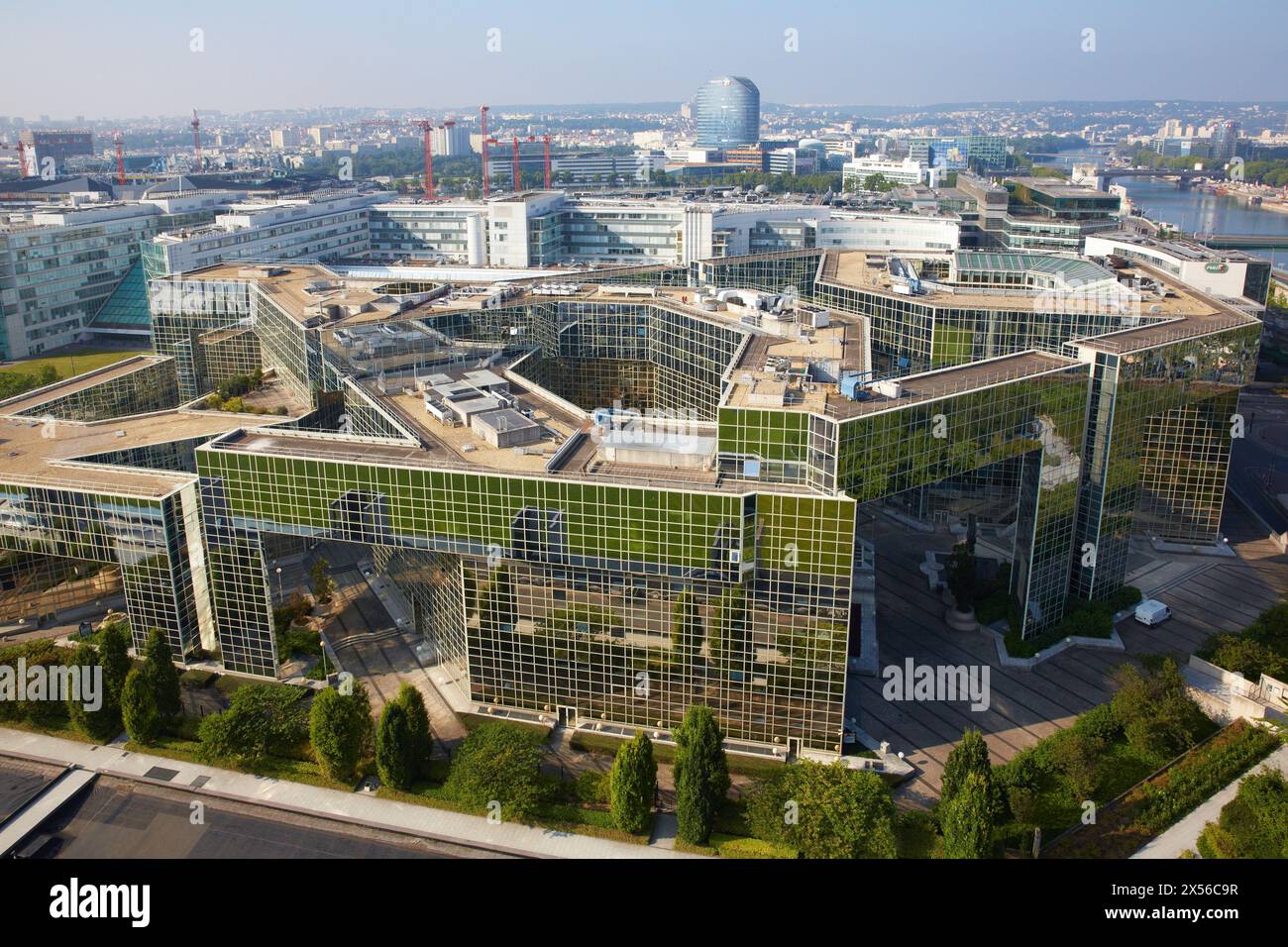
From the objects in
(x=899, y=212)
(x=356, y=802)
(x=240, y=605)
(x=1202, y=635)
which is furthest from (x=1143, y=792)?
(x=899, y=212)

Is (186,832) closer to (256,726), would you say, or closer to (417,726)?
(256,726)

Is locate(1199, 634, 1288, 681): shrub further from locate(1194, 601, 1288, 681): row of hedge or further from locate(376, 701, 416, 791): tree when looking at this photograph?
locate(376, 701, 416, 791): tree

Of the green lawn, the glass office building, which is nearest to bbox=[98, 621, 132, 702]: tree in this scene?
the glass office building

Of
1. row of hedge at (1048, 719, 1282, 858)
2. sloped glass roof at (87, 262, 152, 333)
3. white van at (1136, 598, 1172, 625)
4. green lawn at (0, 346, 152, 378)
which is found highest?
sloped glass roof at (87, 262, 152, 333)

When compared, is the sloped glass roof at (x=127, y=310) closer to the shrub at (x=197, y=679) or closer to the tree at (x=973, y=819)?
the shrub at (x=197, y=679)

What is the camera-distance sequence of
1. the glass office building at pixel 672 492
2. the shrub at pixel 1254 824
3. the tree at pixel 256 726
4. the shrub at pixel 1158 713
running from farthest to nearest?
the shrub at pixel 1158 713 < the glass office building at pixel 672 492 < the tree at pixel 256 726 < the shrub at pixel 1254 824

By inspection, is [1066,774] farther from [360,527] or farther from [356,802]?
[360,527]

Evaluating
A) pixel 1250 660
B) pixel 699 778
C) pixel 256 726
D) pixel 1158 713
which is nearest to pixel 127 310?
Result: pixel 256 726

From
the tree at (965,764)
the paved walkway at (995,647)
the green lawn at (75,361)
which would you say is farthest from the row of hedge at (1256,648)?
the green lawn at (75,361)
